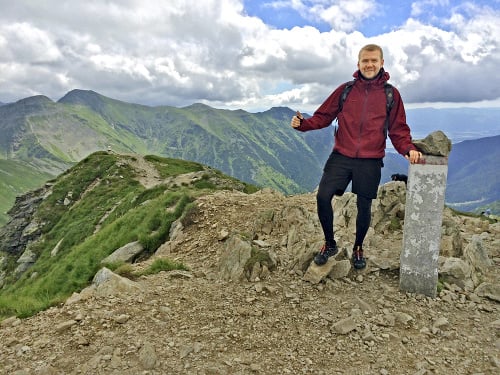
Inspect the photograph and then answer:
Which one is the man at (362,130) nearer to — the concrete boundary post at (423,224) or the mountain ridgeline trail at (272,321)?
the concrete boundary post at (423,224)

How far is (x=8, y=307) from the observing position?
1051cm

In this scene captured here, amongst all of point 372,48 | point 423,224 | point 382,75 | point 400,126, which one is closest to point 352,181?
point 400,126

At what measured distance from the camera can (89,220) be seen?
3778cm

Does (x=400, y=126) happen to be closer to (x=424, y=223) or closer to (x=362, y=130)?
(x=362, y=130)

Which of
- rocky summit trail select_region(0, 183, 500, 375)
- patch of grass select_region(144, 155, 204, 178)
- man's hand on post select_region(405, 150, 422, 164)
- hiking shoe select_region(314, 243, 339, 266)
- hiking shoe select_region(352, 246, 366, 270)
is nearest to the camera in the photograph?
rocky summit trail select_region(0, 183, 500, 375)

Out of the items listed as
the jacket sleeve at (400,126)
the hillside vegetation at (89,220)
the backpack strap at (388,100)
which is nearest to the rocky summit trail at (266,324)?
the hillside vegetation at (89,220)

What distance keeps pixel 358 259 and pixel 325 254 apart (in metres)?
0.91

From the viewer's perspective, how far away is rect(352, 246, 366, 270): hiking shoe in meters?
9.20

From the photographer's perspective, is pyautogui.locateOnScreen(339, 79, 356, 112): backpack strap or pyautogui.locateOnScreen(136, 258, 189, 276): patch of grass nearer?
pyautogui.locateOnScreen(339, 79, 356, 112): backpack strap

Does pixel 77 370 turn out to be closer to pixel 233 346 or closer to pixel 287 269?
pixel 233 346

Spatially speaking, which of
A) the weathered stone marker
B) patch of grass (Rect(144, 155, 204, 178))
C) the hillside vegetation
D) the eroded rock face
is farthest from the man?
patch of grass (Rect(144, 155, 204, 178))

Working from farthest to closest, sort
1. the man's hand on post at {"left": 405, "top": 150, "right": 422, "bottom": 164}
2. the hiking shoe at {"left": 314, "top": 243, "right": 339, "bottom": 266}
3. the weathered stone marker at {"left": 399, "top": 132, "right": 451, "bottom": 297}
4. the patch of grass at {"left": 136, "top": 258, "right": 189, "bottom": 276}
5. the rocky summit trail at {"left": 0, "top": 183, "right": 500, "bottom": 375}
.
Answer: the patch of grass at {"left": 136, "top": 258, "right": 189, "bottom": 276} → the hiking shoe at {"left": 314, "top": 243, "right": 339, "bottom": 266} → the weathered stone marker at {"left": 399, "top": 132, "right": 451, "bottom": 297} → the man's hand on post at {"left": 405, "top": 150, "right": 422, "bottom": 164} → the rocky summit trail at {"left": 0, "top": 183, "right": 500, "bottom": 375}

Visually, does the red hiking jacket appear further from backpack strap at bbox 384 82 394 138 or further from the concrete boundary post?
the concrete boundary post

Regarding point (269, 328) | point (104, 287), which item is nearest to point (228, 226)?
point (104, 287)
